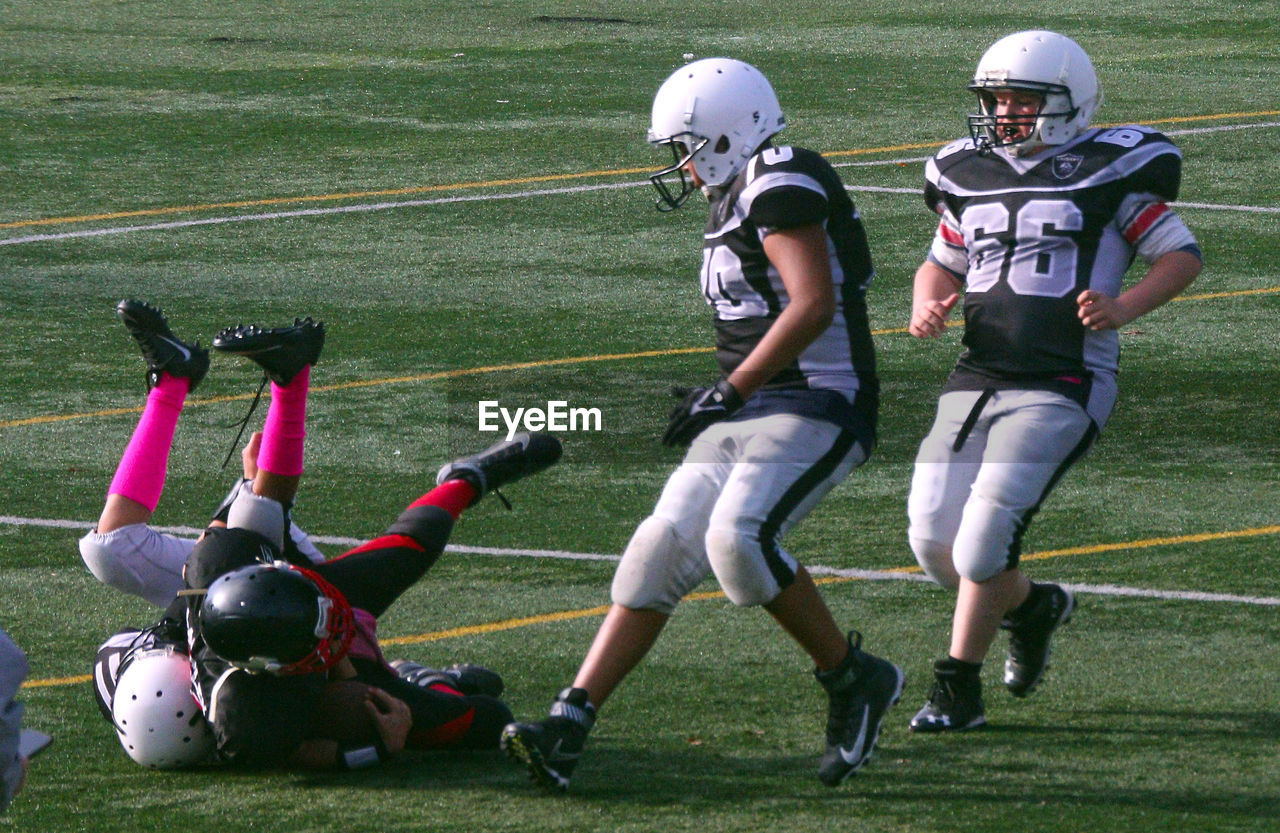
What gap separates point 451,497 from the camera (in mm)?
6965

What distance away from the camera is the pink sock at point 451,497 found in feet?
22.6

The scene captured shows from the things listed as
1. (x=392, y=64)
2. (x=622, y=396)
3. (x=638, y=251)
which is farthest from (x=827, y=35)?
(x=622, y=396)

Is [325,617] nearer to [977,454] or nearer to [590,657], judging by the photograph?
[590,657]

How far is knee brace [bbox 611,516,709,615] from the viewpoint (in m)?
5.47

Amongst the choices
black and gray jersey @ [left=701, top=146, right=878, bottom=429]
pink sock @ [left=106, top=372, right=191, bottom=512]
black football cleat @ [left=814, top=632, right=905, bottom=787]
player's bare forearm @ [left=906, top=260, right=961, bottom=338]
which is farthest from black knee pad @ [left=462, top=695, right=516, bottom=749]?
player's bare forearm @ [left=906, top=260, right=961, bottom=338]

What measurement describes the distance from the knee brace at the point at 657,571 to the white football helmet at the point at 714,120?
92 centimetres

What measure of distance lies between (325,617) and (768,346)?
4.15 ft

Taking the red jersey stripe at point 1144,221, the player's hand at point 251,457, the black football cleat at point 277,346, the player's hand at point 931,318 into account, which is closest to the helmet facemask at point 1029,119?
the red jersey stripe at point 1144,221

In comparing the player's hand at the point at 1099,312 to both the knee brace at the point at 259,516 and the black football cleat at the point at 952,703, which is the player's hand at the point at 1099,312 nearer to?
the black football cleat at the point at 952,703

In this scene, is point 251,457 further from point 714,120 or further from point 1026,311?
point 1026,311

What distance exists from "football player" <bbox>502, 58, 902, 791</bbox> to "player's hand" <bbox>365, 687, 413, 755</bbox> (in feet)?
1.28

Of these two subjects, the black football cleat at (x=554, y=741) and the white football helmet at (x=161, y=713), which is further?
the white football helmet at (x=161, y=713)

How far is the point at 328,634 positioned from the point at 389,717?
337 mm

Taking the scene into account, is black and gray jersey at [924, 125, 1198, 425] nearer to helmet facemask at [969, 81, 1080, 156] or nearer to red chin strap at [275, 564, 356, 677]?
helmet facemask at [969, 81, 1080, 156]
